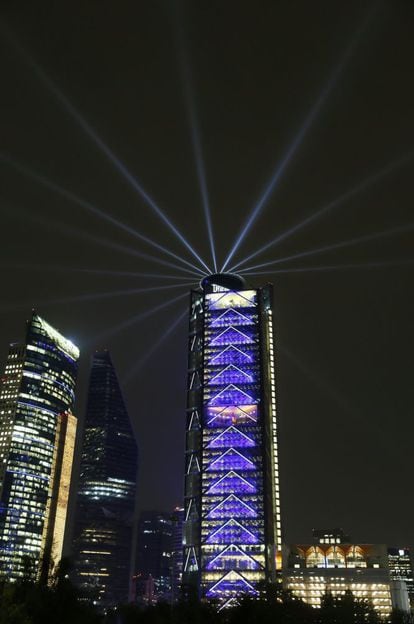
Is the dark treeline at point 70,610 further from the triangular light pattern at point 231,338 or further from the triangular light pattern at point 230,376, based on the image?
the triangular light pattern at point 231,338

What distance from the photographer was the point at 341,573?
7426 inches

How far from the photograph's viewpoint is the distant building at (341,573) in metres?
184

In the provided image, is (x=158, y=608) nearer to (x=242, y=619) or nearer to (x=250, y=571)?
(x=242, y=619)

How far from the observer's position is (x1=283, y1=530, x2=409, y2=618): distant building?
603 ft

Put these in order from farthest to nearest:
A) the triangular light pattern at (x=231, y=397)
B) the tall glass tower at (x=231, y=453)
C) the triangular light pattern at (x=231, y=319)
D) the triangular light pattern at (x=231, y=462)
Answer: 1. the triangular light pattern at (x=231, y=319)
2. the triangular light pattern at (x=231, y=397)
3. the triangular light pattern at (x=231, y=462)
4. the tall glass tower at (x=231, y=453)

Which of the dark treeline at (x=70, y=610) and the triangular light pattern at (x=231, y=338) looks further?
the triangular light pattern at (x=231, y=338)

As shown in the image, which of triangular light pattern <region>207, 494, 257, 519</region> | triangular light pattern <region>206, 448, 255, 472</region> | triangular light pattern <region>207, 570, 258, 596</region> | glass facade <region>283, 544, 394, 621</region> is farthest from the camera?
glass facade <region>283, 544, 394, 621</region>

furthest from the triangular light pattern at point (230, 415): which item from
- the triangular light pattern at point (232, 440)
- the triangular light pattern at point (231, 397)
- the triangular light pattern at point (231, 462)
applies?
the triangular light pattern at point (231, 462)

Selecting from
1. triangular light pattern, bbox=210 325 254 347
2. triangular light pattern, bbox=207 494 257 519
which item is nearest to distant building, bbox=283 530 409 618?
triangular light pattern, bbox=207 494 257 519

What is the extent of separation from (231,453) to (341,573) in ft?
175

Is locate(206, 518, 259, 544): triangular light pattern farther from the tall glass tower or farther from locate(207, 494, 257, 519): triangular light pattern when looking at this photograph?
locate(207, 494, 257, 519): triangular light pattern

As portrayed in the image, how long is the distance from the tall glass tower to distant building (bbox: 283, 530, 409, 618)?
24.4 m

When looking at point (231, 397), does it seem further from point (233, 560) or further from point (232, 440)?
point (233, 560)

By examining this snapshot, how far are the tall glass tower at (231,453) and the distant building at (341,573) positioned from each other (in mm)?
24430
